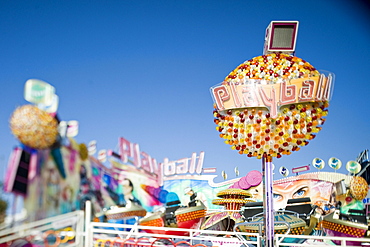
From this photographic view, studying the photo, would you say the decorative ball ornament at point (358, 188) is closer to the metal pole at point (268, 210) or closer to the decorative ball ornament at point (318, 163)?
the decorative ball ornament at point (318, 163)

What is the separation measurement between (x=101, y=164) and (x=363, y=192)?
16.8 ft

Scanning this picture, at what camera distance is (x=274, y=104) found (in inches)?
128

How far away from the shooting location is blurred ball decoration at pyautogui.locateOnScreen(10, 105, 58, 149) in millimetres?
6289

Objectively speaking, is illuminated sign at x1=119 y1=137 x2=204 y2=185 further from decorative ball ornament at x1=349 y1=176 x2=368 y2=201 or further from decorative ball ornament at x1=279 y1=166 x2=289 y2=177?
decorative ball ornament at x1=349 y1=176 x2=368 y2=201

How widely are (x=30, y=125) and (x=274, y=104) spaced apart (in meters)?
4.35

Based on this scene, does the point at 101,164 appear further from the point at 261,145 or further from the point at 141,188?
Result: the point at 261,145

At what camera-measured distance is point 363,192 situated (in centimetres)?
724

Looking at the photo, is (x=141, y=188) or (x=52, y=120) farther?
(x=141, y=188)

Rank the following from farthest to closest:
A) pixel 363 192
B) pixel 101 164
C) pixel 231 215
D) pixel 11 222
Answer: pixel 101 164
pixel 231 215
pixel 363 192
pixel 11 222

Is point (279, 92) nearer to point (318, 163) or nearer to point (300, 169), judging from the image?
point (318, 163)

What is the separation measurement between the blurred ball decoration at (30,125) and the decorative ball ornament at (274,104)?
385 cm

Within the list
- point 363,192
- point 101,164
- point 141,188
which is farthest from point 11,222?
point 363,192

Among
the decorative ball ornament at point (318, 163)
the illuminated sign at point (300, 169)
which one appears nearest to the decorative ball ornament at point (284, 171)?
the illuminated sign at point (300, 169)

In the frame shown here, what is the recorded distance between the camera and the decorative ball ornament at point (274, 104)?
3.26 m
